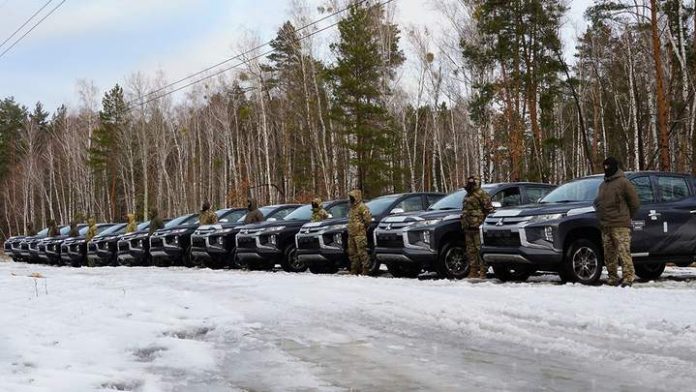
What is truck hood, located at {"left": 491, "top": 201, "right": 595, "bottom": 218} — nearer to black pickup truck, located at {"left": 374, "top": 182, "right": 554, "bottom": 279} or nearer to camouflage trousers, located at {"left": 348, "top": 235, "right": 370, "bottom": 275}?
black pickup truck, located at {"left": 374, "top": 182, "right": 554, "bottom": 279}

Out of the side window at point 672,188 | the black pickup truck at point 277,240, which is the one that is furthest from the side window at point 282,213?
the side window at point 672,188

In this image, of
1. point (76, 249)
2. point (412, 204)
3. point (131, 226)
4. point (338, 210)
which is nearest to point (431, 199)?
point (412, 204)

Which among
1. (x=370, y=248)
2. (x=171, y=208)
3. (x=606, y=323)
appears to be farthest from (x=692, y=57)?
(x=171, y=208)

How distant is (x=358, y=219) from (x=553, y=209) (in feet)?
14.3

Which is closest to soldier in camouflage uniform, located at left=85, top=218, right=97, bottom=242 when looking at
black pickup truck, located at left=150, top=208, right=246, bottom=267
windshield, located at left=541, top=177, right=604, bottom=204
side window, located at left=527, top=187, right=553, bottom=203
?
black pickup truck, located at left=150, top=208, right=246, bottom=267

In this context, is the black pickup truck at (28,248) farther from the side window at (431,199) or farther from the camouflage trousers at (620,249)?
the camouflage trousers at (620,249)

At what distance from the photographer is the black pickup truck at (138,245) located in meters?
21.9

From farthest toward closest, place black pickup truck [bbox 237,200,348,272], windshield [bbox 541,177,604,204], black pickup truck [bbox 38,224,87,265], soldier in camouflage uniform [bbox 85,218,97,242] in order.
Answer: black pickup truck [bbox 38,224,87,265], soldier in camouflage uniform [bbox 85,218,97,242], black pickup truck [bbox 237,200,348,272], windshield [bbox 541,177,604,204]

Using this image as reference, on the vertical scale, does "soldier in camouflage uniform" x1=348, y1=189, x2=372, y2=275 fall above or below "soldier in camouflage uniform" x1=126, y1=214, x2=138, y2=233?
below

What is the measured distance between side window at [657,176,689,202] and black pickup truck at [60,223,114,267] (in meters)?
20.5

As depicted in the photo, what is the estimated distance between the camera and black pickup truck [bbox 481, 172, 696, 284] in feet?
35.4

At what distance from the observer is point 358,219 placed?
14.1m

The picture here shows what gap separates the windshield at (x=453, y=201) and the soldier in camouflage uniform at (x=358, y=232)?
54.1 inches

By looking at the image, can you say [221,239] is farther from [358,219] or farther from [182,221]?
[358,219]
